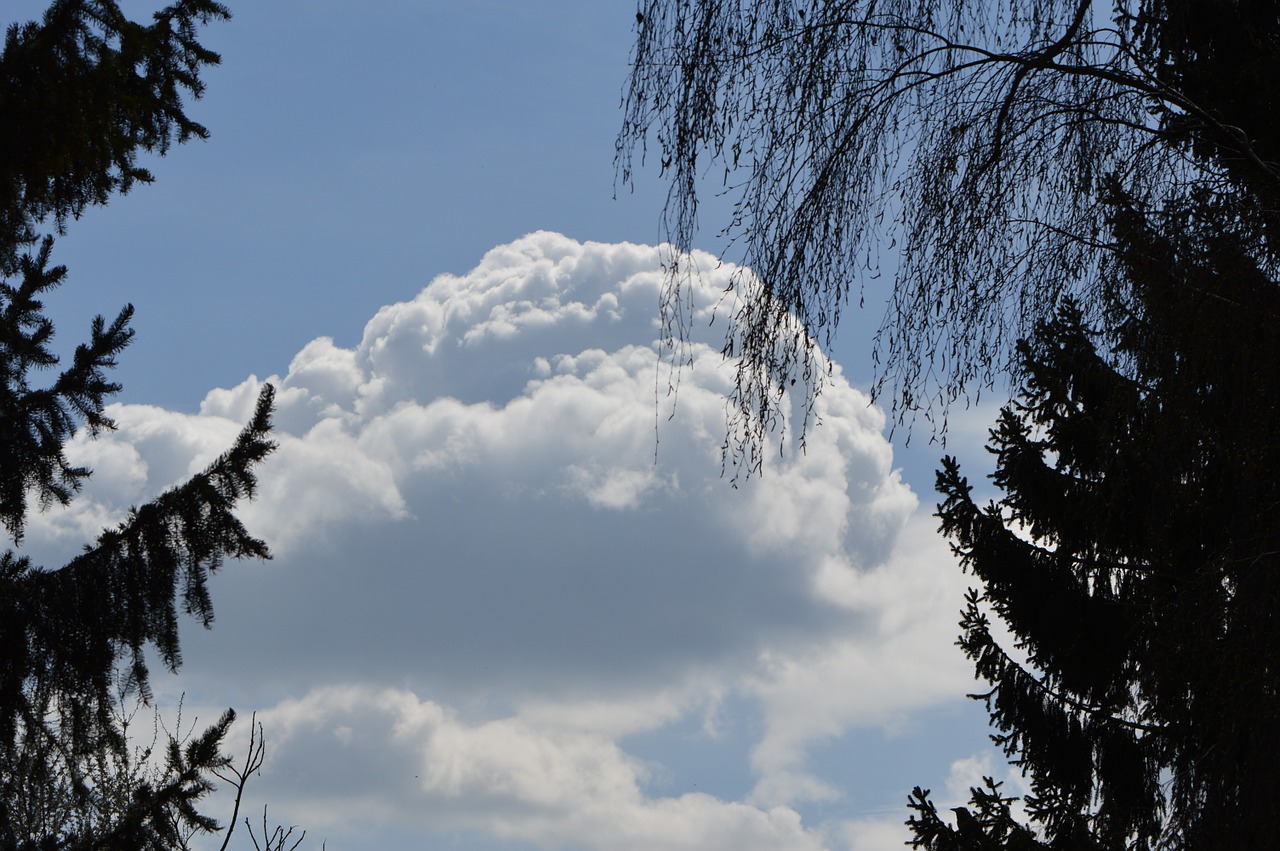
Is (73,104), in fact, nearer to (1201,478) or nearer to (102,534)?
(102,534)

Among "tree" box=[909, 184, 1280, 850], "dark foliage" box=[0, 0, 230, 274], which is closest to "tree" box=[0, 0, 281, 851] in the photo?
"dark foliage" box=[0, 0, 230, 274]

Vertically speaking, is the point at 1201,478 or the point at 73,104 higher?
the point at 73,104

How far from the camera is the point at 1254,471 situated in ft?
11.2

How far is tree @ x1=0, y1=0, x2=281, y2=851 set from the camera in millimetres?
4895

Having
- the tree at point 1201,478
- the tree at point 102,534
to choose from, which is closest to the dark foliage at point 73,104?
the tree at point 102,534

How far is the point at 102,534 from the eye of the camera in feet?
17.8

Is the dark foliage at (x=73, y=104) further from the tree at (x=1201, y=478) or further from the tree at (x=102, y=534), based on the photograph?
the tree at (x=1201, y=478)

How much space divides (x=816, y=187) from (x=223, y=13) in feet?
11.5

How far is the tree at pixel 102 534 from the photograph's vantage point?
4895mm

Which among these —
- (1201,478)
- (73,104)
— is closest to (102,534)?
(73,104)

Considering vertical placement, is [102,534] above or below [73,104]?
below

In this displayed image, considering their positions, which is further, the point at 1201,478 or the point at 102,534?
the point at 102,534

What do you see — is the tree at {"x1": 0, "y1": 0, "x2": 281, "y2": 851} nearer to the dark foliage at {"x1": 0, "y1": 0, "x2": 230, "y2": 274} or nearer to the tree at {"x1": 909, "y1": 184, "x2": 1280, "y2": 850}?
the dark foliage at {"x1": 0, "y1": 0, "x2": 230, "y2": 274}

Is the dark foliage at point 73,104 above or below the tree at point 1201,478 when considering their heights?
above
